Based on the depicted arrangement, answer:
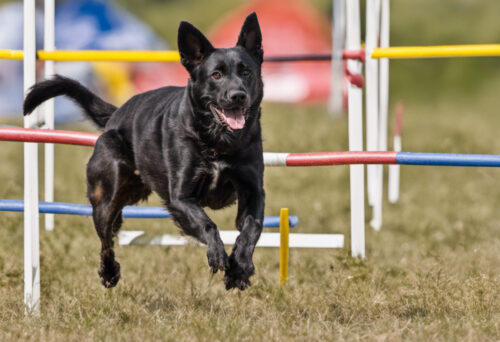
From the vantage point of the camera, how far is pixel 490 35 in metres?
18.5

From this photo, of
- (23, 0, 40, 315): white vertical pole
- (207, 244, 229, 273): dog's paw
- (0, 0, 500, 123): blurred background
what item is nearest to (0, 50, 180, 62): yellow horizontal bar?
(23, 0, 40, 315): white vertical pole

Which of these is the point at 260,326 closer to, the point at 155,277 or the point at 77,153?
the point at 155,277

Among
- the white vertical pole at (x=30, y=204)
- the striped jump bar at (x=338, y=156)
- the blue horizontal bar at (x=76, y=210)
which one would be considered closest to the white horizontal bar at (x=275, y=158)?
the striped jump bar at (x=338, y=156)

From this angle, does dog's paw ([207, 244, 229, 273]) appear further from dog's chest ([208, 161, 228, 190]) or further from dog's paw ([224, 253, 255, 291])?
dog's chest ([208, 161, 228, 190])

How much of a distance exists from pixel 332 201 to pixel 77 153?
11.6 ft

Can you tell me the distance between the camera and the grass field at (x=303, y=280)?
356 cm

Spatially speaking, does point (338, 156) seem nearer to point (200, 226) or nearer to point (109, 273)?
point (200, 226)

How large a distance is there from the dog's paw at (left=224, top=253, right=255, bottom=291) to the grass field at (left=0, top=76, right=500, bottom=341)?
16 centimetres

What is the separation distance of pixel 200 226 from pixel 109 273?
0.95 metres

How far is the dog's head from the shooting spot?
3.78 metres

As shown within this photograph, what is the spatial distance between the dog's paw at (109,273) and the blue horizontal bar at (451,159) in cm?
163

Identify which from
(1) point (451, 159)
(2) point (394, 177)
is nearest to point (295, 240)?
(1) point (451, 159)

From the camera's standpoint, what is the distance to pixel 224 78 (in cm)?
383

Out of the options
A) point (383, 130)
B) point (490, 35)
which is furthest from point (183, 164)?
point (490, 35)
